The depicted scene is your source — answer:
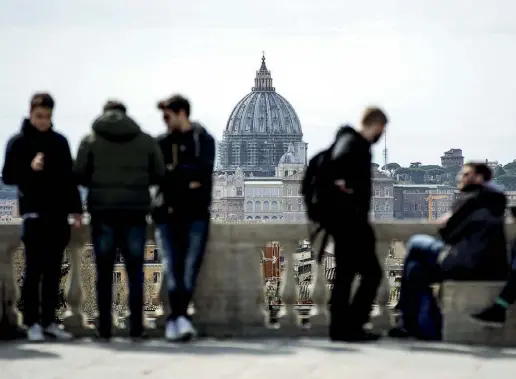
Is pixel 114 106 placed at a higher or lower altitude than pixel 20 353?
higher

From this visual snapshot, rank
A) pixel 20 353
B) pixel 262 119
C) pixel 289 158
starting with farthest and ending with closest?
pixel 262 119, pixel 289 158, pixel 20 353

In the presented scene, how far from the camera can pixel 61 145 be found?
737 cm

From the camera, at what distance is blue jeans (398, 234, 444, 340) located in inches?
283

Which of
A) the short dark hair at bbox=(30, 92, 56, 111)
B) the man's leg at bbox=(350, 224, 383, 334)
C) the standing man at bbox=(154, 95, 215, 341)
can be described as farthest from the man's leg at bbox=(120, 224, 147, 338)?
the man's leg at bbox=(350, 224, 383, 334)

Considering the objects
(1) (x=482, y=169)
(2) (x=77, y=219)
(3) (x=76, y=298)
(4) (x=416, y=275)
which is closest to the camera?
(1) (x=482, y=169)

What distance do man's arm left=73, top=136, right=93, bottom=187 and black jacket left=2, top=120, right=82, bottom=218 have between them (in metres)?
0.06

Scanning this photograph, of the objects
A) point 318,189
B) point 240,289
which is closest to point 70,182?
point 240,289

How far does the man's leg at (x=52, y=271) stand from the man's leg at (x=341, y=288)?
4.23ft

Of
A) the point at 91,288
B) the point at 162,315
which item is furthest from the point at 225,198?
the point at 162,315

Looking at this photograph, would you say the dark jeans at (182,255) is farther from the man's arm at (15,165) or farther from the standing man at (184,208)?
the man's arm at (15,165)

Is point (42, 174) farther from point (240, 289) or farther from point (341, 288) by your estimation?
point (341, 288)

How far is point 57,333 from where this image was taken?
24.1 ft

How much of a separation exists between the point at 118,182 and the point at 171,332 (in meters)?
0.76

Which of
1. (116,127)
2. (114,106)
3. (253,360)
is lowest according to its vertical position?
(253,360)
